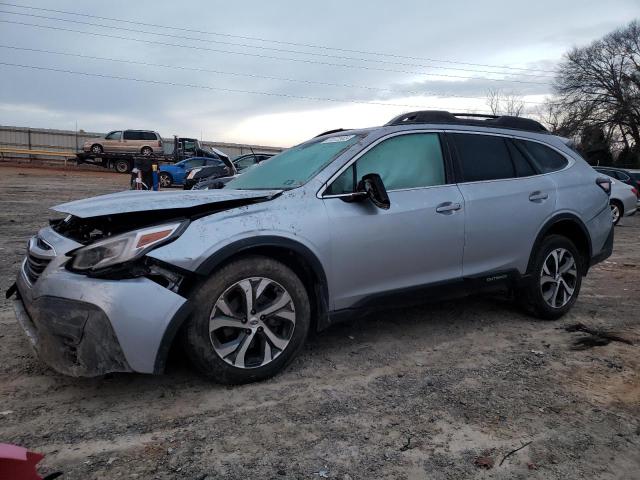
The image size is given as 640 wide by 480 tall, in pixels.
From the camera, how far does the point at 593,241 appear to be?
198 inches

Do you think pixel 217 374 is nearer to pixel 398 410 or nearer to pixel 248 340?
pixel 248 340

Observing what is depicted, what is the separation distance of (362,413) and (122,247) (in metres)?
1.67

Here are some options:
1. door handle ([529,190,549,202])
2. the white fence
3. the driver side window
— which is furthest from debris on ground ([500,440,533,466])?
the white fence

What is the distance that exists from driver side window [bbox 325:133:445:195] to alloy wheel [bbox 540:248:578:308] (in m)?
1.45

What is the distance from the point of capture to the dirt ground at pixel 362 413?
2502mm

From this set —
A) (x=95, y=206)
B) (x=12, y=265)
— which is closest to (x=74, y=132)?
(x=12, y=265)

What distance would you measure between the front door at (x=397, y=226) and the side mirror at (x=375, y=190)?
0.28ft

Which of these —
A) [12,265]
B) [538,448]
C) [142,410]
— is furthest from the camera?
[12,265]

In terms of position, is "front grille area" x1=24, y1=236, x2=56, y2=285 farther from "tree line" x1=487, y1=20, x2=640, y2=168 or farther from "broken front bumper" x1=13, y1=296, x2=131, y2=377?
"tree line" x1=487, y1=20, x2=640, y2=168

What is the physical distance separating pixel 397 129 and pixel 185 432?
265cm

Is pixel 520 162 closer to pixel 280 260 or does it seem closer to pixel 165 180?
pixel 280 260

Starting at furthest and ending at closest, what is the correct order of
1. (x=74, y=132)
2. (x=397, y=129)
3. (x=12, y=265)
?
1. (x=74, y=132)
2. (x=12, y=265)
3. (x=397, y=129)

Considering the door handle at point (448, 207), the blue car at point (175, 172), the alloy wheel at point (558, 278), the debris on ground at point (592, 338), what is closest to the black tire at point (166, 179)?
the blue car at point (175, 172)

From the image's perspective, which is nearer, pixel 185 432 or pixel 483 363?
pixel 185 432
